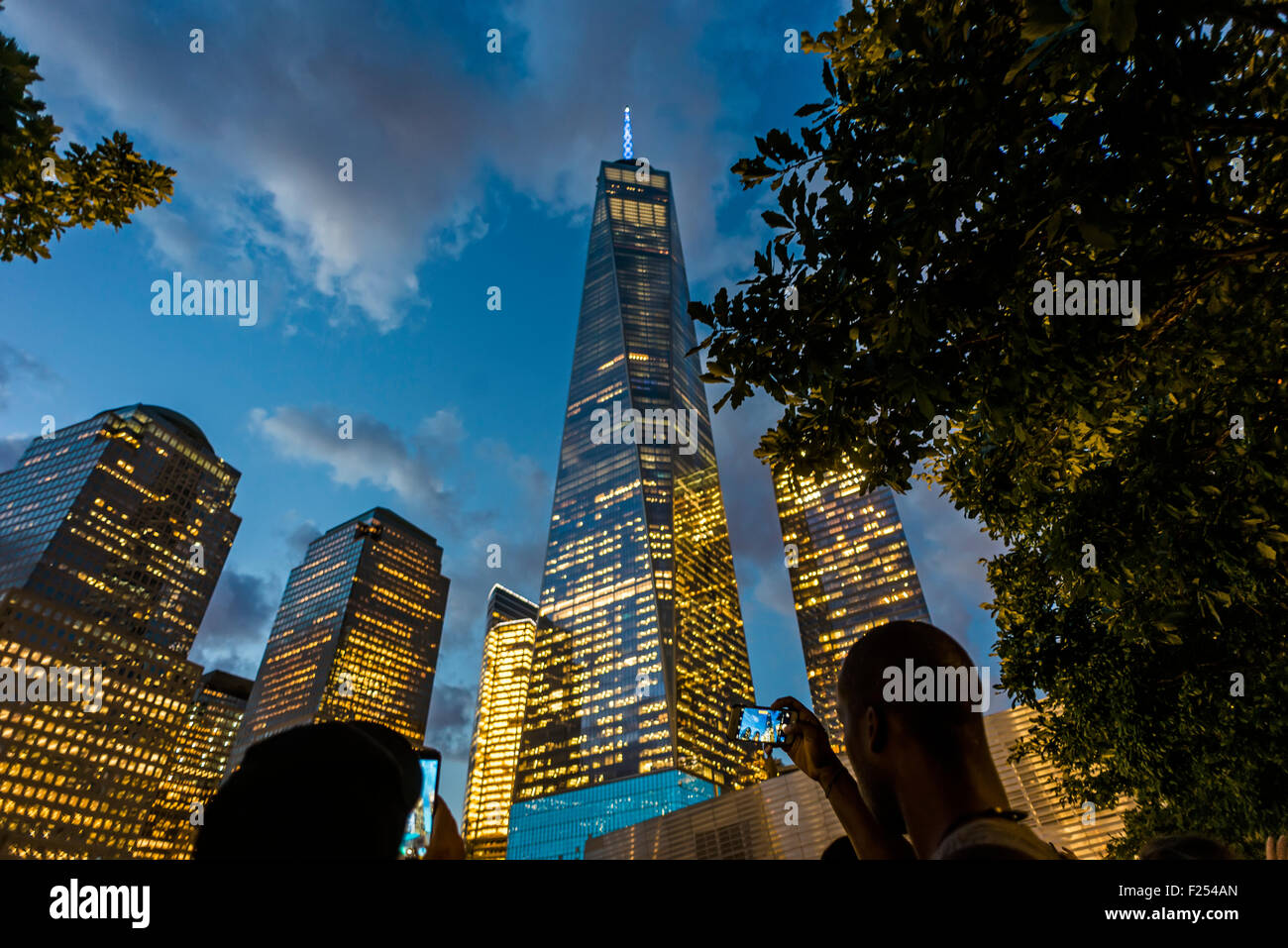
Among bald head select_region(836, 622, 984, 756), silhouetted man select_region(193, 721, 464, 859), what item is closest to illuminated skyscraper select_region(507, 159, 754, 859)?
bald head select_region(836, 622, 984, 756)

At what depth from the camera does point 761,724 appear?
399cm

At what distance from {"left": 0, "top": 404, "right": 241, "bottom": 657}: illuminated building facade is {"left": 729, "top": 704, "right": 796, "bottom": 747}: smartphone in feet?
471

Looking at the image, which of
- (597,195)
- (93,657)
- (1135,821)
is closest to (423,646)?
(93,657)

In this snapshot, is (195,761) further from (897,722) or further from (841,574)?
(897,722)

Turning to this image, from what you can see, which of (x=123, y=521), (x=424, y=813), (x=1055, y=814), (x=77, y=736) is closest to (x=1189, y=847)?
(x=424, y=813)

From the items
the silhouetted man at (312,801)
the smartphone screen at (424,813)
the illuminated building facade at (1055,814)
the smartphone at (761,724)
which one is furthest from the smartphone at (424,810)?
the illuminated building facade at (1055,814)

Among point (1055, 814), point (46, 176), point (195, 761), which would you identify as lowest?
point (195, 761)

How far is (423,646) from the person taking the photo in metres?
182

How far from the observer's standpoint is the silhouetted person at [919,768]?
236 centimetres

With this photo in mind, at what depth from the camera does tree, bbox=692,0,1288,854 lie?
3.98 m

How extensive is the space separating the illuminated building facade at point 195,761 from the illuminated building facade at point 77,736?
6.03 m

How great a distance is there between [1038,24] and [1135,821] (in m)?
20.6

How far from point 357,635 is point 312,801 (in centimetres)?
18845
